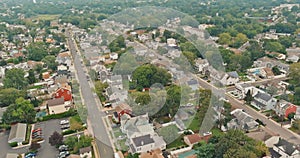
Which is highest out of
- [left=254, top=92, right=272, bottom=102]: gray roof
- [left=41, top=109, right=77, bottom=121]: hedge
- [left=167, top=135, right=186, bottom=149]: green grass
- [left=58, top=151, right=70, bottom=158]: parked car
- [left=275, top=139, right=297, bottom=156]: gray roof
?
[left=275, top=139, right=297, bottom=156]: gray roof

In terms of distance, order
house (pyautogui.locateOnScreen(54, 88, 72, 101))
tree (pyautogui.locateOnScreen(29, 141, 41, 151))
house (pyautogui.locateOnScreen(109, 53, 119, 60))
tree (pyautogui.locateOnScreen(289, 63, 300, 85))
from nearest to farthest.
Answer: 1. tree (pyautogui.locateOnScreen(29, 141, 41, 151))
2. house (pyautogui.locateOnScreen(54, 88, 72, 101))
3. tree (pyautogui.locateOnScreen(289, 63, 300, 85))
4. house (pyautogui.locateOnScreen(109, 53, 119, 60))

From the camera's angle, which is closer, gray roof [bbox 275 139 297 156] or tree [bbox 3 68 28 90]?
gray roof [bbox 275 139 297 156]

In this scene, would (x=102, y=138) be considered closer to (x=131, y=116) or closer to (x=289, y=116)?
(x=131, y=116)

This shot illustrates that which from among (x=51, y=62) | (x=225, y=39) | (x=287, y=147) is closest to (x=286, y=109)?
(x=287, y=147)

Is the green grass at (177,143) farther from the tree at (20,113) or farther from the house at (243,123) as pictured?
the tree at (20,113)

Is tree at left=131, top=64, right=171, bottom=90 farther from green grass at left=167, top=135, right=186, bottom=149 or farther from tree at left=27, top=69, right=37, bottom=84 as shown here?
tree at left=27, top=69, right=37, bottom=84

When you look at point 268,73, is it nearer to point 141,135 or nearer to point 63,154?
point 141,135

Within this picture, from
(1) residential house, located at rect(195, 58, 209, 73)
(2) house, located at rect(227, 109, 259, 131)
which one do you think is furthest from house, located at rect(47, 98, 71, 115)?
(1) residential house, located at rect(195, 58, 209, 73)
